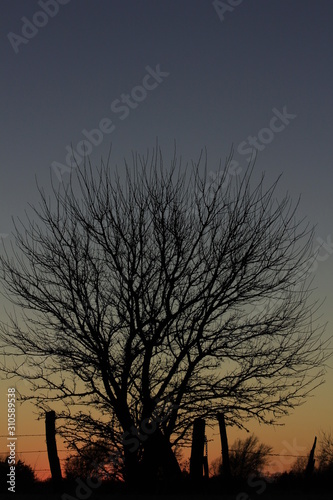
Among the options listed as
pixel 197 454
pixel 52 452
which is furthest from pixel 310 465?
pixel 52 452

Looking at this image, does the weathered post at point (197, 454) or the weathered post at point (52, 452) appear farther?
the weathered post at point (52, 452)

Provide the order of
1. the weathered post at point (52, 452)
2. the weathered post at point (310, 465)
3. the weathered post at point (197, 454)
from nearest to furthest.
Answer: the weathered post at point (197, 454), the weathered post at point (52, 452), the weathered post at point (310, 465)

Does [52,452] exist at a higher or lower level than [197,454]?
higher

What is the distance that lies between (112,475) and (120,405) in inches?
67.8

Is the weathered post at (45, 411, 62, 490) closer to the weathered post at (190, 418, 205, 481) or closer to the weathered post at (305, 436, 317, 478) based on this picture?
the weathered post at (190, 418, 205, 481)

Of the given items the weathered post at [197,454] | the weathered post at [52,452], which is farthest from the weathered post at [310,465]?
the weathered post at [52,452]

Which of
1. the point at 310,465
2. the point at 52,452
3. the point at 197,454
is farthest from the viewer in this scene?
the point at 310,465

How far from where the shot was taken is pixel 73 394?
16.3 metres

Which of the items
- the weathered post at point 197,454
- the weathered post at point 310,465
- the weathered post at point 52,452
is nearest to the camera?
the weathered post at point 197,454

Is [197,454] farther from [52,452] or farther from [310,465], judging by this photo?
[310,465]

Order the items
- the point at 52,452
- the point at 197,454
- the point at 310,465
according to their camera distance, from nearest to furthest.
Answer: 1. the point at 197,454
2. the point at 52,452
3. the point at 310,465

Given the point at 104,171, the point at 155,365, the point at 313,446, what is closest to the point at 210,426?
the point at 155,365

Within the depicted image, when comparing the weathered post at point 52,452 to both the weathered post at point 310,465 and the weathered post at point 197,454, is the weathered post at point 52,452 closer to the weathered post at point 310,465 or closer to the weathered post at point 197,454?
the weathered post at point 197,454

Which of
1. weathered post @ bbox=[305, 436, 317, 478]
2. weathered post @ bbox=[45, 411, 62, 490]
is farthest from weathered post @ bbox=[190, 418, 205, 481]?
weathered post @ bbox=[305, 436, 317, 478]
